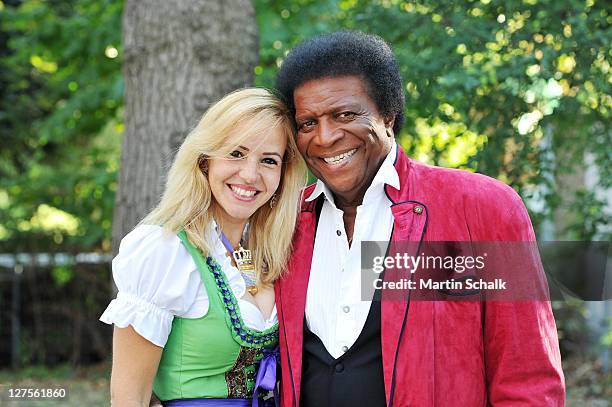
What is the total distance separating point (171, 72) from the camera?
3.97 metres

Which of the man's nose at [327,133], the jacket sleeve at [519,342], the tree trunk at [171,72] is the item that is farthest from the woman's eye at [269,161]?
the tree trunk at [171,72]

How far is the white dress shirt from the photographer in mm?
2529

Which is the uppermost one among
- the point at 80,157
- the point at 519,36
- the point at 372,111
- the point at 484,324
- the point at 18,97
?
the point at 18,97

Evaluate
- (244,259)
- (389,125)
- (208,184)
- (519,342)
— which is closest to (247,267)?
(244,259)

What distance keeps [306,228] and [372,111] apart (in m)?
0.53

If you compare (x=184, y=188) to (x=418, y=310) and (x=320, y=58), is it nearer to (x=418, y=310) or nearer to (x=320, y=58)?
(x=320, y=58)

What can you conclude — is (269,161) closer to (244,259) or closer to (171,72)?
(244,259)

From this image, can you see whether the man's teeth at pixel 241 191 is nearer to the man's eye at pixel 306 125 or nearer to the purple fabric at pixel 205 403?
the man's eye at pixel 306 125

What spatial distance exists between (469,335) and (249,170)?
0.97 m

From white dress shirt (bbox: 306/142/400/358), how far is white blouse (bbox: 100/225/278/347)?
40 cm

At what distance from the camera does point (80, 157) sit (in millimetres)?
10508

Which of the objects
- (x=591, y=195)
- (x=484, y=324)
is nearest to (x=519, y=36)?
(x=591, y=195)

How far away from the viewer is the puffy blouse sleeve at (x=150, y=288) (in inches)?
99.4

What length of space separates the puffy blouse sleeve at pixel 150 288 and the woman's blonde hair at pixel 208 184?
113 millimetres
